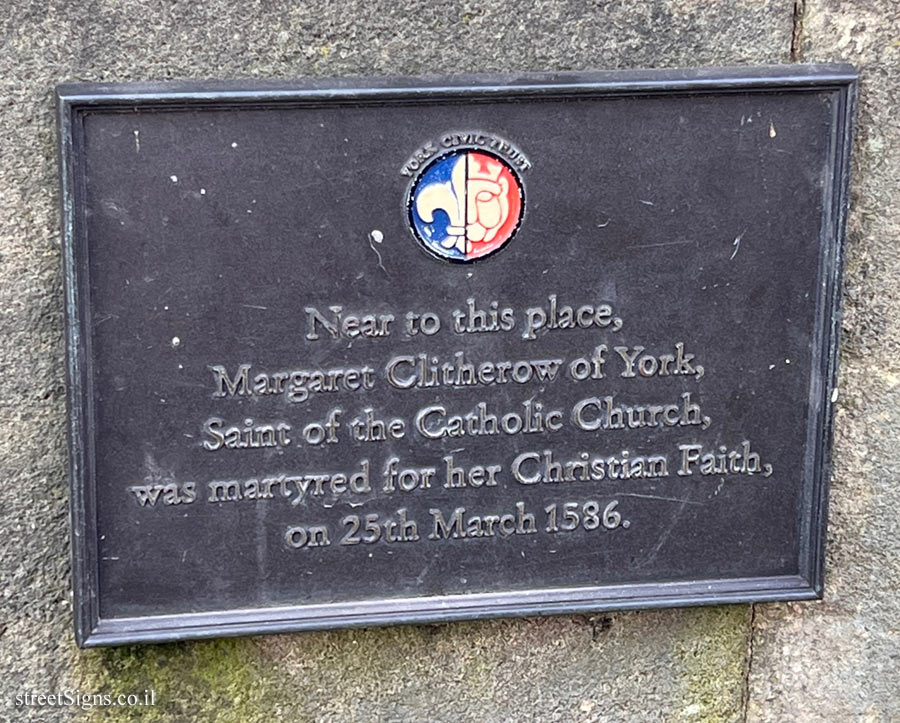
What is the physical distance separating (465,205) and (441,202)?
45mm

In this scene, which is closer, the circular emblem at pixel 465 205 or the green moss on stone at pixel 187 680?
the circular emblem at pixel 465 205

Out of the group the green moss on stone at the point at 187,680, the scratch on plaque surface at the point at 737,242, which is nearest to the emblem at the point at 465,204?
the scratch on plaque surface at the point at 737,242

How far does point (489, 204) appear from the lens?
6.93ft

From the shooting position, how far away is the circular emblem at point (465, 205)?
2096 mm

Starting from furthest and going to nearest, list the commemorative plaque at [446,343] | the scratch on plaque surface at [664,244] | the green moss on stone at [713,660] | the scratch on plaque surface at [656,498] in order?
the green moss on stone at [713,660]
the scratch on plaque surface at [656,498]
the scratch on plaque surface at [664,244]
the commemorative plaque at [446,343]

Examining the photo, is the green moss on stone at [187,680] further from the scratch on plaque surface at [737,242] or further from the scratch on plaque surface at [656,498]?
the scratch on plaque surface at [737,242]

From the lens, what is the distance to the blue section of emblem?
209 cm

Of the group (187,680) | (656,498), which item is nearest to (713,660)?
(656,498)

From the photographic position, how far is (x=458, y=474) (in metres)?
2.23

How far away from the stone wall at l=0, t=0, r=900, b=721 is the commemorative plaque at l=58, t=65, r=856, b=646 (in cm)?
12

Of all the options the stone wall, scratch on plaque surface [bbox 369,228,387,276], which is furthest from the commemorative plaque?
the stone wall

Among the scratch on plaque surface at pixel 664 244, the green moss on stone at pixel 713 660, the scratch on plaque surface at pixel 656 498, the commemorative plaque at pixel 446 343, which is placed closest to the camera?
the commemorative plaque at pixel 446 343

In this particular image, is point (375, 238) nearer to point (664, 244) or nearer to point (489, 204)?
point (489, 204)

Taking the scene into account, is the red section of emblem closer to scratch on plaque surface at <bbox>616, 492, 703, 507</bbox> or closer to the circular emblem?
the circular emblem
